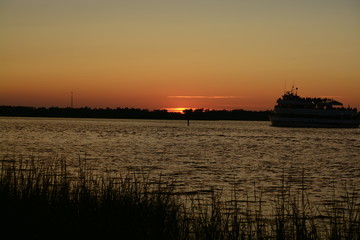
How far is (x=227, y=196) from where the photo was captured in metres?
16.4

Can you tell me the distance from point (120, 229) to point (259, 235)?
255 centimetres

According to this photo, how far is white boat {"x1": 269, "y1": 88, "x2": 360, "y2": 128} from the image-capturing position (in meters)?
110

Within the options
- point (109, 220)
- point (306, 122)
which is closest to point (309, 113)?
point (306, 122)

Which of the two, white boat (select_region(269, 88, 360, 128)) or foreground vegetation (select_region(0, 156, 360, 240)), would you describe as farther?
white boat (select_region(269, 88, 360, 128))

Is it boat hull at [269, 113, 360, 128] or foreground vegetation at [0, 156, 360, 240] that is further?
boat hull at [269, 113, 360, 128]

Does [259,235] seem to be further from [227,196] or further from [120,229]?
[227,196]

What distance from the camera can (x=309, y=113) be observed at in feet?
366

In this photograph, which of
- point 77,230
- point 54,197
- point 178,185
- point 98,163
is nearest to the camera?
point 77,230

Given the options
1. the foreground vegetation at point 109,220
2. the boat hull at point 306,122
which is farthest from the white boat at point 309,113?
the foreground vegetation at point 109,220

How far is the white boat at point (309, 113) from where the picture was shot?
361ft

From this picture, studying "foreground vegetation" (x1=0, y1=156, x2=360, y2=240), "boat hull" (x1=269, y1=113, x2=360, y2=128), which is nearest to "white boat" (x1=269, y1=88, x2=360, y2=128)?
"boat hull" (x1=269, y1=113, x2=360, y2=128)

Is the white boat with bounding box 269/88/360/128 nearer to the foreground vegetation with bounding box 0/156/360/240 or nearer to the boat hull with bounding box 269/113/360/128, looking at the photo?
the boat hull with bounding box 269/113/360/128

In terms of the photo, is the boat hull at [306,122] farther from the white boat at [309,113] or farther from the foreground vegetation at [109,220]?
Result: the foreground vegetation at [109,220]

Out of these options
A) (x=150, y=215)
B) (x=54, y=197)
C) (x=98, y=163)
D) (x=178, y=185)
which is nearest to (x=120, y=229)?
(x=150, y=215)
